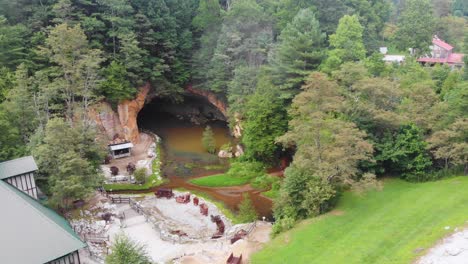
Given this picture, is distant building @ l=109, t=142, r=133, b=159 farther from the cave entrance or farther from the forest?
the forest

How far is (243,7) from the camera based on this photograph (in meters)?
46.0

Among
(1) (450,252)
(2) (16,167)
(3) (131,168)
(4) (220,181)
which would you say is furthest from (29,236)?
(1) (450,252)

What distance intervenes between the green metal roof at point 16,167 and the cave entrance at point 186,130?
14.6m

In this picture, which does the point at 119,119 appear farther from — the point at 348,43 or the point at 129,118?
the point at 348,43

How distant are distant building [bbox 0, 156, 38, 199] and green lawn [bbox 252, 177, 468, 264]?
15013mm

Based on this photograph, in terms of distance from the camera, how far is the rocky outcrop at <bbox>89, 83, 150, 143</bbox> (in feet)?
147

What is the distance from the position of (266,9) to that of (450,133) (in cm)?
2972

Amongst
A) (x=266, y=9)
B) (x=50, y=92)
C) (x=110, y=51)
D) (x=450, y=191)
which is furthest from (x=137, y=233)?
(x=266, y=9)

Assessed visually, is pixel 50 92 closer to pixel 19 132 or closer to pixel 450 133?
pixel 19 132

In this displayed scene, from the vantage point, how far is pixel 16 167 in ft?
87.5

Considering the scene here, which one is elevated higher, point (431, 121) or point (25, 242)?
point (431, 121)

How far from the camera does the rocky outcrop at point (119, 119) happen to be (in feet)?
147

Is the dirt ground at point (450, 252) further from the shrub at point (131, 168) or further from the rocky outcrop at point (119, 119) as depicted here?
the rocky outcrop at point (119, 119)

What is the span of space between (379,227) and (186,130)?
32733 millimetres
